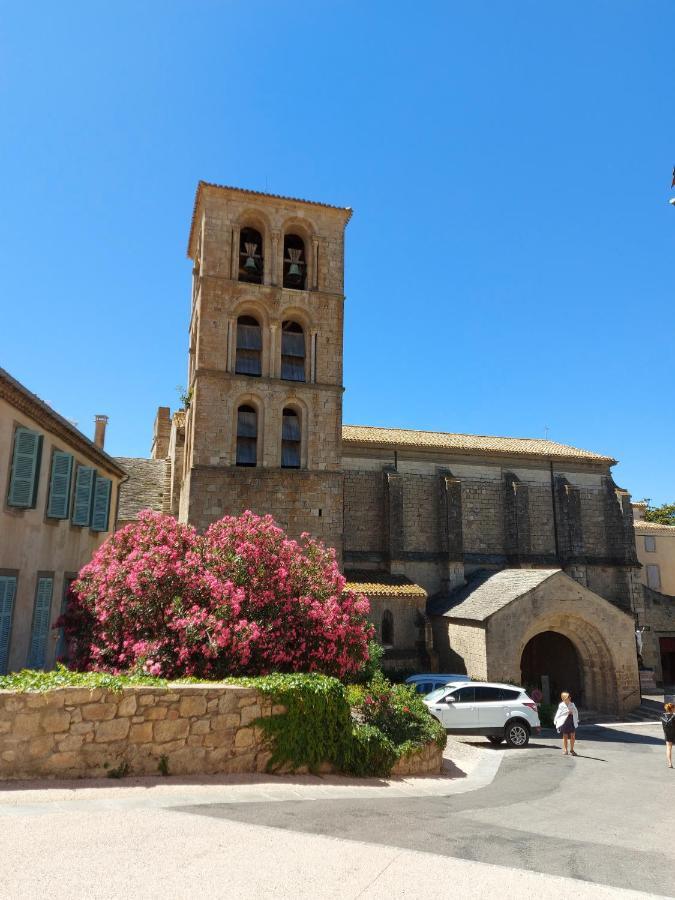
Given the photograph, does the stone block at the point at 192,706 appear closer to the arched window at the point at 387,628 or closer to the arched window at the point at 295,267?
the arched window at the point at 387,628

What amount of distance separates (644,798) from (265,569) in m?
8.11

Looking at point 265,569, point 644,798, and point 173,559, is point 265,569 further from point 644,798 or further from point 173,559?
point 644,798

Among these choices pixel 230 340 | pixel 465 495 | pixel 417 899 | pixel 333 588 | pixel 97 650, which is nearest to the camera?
pixel 417 899

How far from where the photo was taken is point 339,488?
23.5m

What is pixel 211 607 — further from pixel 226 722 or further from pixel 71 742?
pixel 71 742

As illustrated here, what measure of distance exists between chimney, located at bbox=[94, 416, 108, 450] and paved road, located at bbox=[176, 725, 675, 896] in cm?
2683

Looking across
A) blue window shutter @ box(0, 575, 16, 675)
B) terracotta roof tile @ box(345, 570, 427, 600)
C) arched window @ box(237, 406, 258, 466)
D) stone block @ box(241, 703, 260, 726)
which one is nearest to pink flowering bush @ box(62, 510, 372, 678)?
blue window shutter @ box(0, 575, 16, 675)

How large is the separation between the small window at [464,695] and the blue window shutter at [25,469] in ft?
37.8

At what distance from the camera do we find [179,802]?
7.07m

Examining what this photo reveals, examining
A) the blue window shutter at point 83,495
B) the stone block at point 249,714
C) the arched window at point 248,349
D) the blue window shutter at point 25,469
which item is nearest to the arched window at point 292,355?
the arched window at point 248,349

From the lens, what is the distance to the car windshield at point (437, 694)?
1623 cm

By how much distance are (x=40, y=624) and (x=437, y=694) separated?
10.1 meters

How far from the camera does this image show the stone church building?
22797 millimetres

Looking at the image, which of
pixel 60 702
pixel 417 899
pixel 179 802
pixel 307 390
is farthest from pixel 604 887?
pixel 307 390
